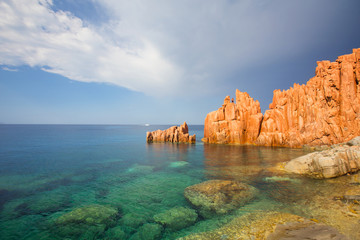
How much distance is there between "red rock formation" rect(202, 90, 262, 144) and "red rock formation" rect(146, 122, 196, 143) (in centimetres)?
1013

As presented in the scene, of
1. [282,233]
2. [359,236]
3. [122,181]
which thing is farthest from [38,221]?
[359,236]

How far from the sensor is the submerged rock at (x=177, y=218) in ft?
41.5

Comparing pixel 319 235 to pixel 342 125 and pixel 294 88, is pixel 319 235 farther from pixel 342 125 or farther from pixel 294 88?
pixel 294 88

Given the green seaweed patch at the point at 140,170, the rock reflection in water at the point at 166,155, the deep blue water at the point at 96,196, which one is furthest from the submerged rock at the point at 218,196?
the rock reflection in water at the point at 166,155

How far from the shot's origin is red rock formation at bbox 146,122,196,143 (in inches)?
2849

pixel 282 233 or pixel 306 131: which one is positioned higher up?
pixel 306 131

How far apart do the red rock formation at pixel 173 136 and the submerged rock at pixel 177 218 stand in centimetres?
5625

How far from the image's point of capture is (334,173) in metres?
20.7

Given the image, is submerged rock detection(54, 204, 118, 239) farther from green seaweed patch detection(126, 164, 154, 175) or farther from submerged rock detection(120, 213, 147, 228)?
green seaweed patch detection(126, 164, 154, 175)

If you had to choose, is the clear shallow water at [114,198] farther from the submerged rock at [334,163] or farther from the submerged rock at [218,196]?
the submerged rock at [334,163]

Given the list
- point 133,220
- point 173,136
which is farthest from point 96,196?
point 173,136

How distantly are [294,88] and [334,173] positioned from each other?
4169 cm

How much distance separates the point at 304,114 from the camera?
50.7 metres

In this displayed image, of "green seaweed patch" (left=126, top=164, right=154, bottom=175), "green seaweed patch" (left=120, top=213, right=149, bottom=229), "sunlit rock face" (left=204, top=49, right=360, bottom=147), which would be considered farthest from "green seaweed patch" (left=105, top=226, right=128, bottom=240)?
"sunlit rock face" (left=204, top=49, right=360, bottom=147)
